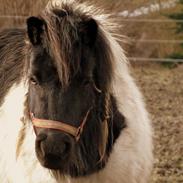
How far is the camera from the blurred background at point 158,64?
262 inches

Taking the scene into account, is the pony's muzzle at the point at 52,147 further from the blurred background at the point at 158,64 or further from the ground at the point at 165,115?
the ground at the point at 165,115

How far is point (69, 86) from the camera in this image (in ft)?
10.3

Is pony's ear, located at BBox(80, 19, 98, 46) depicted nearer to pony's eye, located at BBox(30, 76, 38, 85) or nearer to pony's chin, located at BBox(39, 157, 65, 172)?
pony's eye, located at BBox(30, 76, 38, 85)

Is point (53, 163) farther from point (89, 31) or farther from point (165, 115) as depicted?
point (165, 115)

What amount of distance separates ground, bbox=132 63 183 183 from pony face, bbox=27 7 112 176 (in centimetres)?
252

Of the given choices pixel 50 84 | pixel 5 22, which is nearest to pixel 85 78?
pixel 50 84

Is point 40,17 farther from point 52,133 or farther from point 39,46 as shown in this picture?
point 52,133

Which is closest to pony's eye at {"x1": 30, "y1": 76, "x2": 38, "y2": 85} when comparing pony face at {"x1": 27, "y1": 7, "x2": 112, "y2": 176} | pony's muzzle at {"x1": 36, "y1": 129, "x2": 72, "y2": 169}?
pony face at {"x1": 27, "y1": 7, "x2": 112, "y2": 176}

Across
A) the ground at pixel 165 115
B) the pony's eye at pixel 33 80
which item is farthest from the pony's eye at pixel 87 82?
the ground at pixel 165 115

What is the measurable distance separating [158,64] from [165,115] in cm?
757

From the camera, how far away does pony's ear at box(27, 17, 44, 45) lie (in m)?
3.28

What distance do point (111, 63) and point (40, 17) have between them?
52 cm

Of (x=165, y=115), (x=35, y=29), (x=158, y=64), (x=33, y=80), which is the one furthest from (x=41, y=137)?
(x=158, y=64)

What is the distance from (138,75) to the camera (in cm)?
1339
